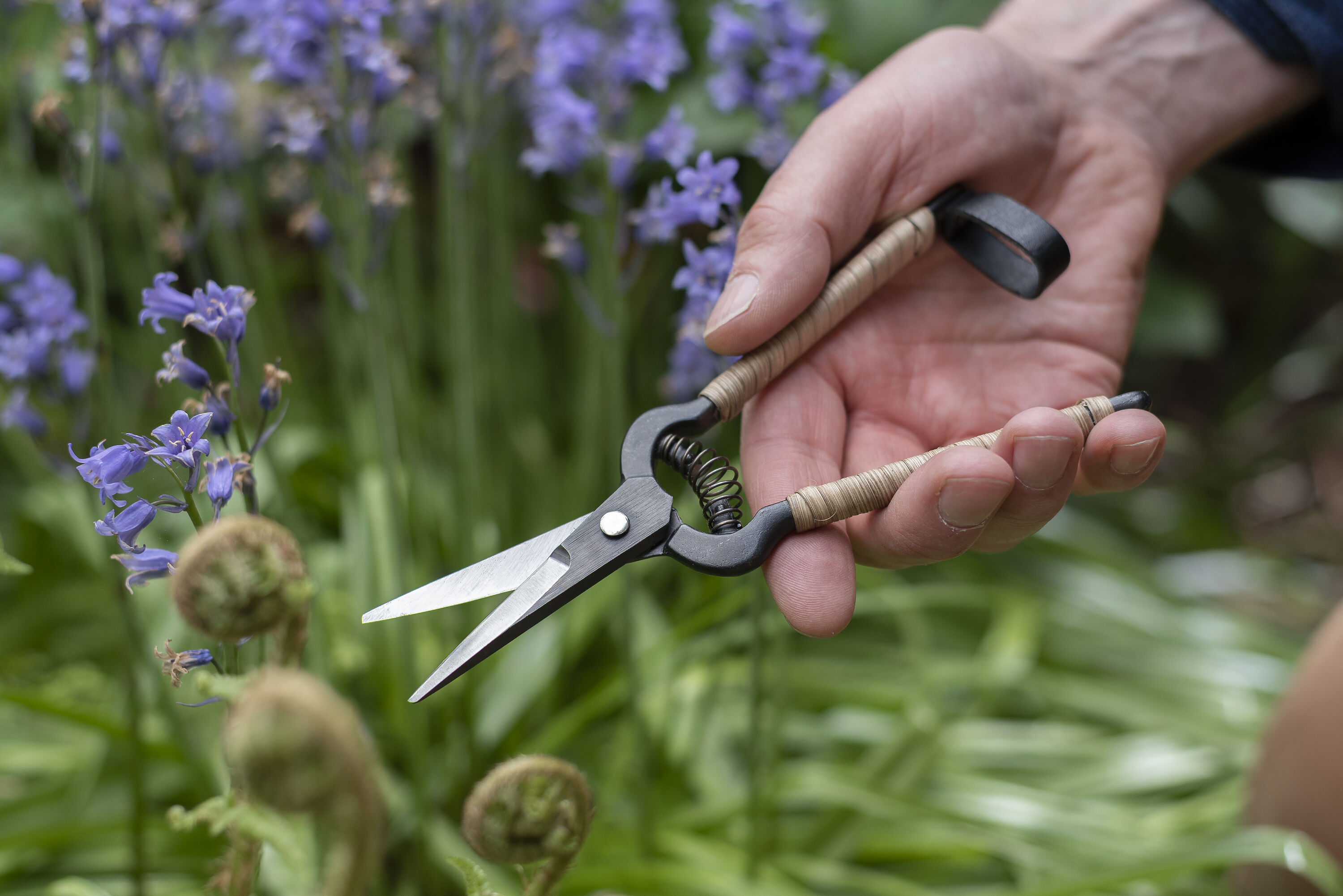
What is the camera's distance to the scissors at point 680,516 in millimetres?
805

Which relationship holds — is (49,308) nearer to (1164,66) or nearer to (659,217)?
(659,217)

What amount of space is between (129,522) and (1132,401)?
0.92 m

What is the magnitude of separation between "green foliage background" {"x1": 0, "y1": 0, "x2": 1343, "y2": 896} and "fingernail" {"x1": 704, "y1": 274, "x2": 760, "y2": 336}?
1.09 feet

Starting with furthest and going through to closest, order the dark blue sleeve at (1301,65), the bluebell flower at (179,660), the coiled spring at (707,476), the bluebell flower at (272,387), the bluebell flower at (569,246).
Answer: the dark blue sleeve at (1301,65)
the bluebell flower at (569,246)
the coiled spring at (707,476)
the bluebell flower at (272,387)
the bluebell flower at (179,660)

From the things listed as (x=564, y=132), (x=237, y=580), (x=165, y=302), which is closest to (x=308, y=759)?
(x=237, y=580)

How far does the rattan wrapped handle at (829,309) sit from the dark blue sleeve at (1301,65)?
75 cm

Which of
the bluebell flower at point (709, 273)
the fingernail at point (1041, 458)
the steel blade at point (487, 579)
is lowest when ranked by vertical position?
the fingernail at point (1041, 458)

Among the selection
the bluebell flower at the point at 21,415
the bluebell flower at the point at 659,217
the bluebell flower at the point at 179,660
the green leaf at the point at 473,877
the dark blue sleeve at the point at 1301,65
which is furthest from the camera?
the dark blue sleeve at the point at 1301,65

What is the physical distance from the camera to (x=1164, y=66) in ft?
4.74

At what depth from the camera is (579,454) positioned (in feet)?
5.58

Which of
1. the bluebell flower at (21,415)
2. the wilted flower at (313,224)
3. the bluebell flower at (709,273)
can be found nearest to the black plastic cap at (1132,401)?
the bluebell flower at (709,273)

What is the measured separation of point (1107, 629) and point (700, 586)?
1.00m

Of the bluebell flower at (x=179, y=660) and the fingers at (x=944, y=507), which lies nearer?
the bluebell flower at (x=179, y=660)

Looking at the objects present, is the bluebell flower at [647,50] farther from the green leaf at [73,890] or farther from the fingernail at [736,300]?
A: the green leaf at [73,890]
